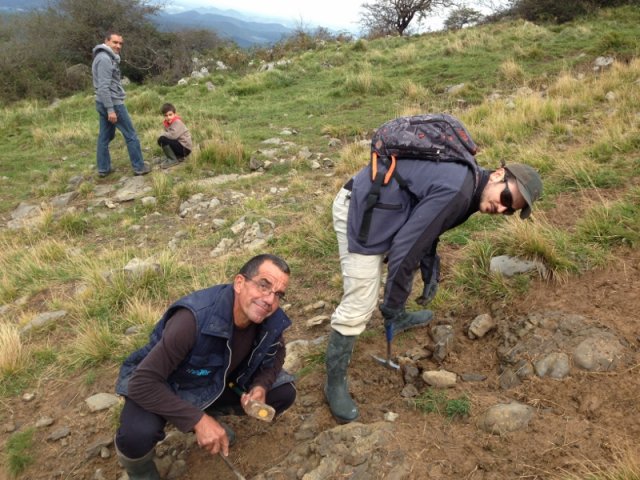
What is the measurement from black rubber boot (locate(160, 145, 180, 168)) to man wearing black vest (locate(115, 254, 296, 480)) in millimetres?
5991

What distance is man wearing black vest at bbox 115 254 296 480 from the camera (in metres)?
2.18

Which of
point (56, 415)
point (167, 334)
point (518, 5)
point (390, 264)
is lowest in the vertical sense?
point (56, 415)

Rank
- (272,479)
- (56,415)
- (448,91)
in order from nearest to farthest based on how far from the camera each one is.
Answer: (272,479)
(56,415)
(448,91)

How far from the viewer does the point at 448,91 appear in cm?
996

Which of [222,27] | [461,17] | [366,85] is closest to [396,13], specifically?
[461,17]

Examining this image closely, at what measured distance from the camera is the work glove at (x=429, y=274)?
290 centimetres

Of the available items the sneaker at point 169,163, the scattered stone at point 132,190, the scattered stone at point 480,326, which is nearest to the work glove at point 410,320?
the scattered stone at point 480,326

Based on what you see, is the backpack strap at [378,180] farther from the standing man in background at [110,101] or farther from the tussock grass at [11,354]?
the standing man in background at [110,101]

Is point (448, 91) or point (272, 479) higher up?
point (448, 91)

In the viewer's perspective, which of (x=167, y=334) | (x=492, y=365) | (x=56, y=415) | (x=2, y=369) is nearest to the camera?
(x=167, y=334)

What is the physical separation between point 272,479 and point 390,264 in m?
1.18

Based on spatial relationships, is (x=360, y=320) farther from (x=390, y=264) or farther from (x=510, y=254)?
(x=510, y=254)

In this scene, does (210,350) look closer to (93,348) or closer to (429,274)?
(429,274)

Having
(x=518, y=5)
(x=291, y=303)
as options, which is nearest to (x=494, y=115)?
(x=291, y=303)
